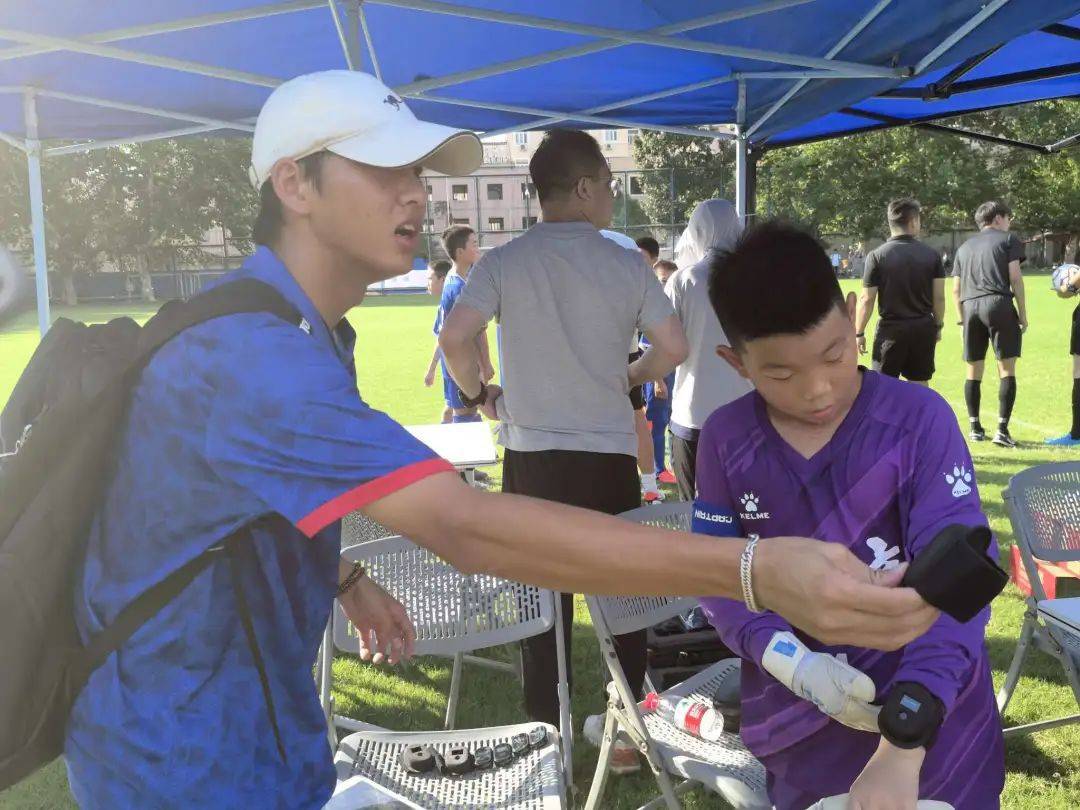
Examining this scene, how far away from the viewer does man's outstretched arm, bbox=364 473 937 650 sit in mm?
961

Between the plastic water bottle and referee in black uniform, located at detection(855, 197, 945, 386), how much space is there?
566 cm

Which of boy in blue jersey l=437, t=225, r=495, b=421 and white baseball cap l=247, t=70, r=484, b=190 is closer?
white baseball cap l=247, t=70, r=484, b=190

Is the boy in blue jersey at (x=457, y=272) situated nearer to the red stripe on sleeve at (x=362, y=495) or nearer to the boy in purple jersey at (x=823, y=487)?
the boy in purple jersey at (x=823, y=487)

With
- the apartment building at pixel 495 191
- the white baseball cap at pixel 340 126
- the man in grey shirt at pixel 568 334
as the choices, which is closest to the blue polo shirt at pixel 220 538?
the white baseball cap at pixel 340 126

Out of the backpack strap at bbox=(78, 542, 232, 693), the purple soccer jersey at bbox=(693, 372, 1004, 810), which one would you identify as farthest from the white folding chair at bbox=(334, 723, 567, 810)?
the backpack strap at bbox=(78, 542, 232, 693)

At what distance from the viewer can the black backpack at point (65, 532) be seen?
3.54ft

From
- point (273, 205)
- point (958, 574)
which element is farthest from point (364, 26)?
point (958, 574)

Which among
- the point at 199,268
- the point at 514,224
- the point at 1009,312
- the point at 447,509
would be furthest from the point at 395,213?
the point at 514,224

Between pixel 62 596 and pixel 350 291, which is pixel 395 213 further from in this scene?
pixel 62 596

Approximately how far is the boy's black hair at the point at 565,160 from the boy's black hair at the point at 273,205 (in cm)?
217

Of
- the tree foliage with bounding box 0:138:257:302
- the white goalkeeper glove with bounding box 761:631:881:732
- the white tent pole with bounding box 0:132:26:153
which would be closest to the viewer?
the white goalkeeper glove with bounding box 761:631:881:732

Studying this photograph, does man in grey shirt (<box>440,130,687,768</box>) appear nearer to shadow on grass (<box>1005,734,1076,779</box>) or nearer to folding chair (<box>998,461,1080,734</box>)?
folding chair (<box>998,461,1080,734</box>)

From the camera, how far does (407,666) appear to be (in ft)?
15.0

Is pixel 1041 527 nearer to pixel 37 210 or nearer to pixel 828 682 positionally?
pixel 828 682
